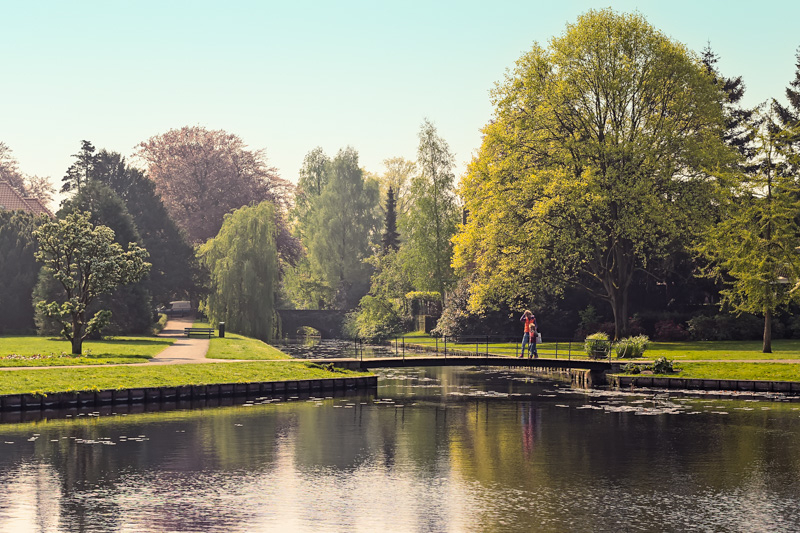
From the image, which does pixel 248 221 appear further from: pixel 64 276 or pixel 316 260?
pixel 316 260

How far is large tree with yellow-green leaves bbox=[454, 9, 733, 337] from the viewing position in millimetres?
57625

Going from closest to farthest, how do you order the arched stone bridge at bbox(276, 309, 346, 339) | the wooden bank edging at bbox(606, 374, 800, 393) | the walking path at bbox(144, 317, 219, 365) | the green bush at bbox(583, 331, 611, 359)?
the wooden bank edging at bbox(606, 374, 800, 393) < the walking path at bbox(144, 317, 219, 365) < the green bush at bbox(583, 331, 611, 359) < the arched stone bridge at bbox(276, 309, 346, 339)

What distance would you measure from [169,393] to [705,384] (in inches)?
892

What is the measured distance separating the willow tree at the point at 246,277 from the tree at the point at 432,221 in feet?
60.3

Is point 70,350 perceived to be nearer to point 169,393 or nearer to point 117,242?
point 169,393

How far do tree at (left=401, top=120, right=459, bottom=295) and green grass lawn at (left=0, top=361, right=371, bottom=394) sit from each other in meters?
43.4

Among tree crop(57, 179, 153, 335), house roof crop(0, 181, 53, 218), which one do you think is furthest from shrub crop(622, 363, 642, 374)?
house roof crop(0, 181, 53, 218)

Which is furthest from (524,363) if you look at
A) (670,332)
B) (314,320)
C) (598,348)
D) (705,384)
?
(314,320)

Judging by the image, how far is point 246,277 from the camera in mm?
72312

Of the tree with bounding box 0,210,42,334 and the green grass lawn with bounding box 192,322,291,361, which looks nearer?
the green grass lawn with bounding box 192,322,291,361

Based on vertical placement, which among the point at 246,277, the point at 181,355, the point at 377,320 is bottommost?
the point at 181,355

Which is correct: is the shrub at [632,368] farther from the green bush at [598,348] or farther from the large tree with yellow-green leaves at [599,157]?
the large tree with yellow-green leaves at [599,157]

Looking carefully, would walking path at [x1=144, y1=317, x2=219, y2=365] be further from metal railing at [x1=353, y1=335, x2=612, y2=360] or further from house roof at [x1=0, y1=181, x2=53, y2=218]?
house roof at [x1=0, y1=181, x2=53, y2=218]

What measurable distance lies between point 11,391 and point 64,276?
14769 mm
